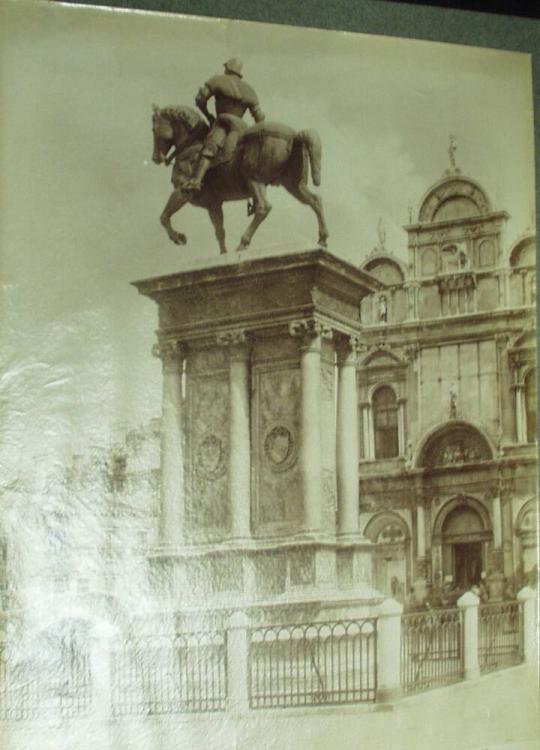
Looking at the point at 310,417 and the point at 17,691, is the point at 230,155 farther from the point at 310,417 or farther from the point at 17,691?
the point at 17,691

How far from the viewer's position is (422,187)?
4.44 metres

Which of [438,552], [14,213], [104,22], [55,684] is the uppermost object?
[104,22]

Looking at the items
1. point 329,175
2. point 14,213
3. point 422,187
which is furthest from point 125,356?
point 422,187

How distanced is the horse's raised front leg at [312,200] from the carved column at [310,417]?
305 mm

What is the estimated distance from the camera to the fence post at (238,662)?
158 inches

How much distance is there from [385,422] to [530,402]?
0.54 metres

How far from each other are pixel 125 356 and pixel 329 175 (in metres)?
0.96

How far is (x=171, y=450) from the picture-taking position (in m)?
4.11

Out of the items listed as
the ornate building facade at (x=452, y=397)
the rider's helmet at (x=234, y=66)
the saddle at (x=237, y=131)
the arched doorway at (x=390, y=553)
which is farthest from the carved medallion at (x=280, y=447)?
the rider's helmet at (x=234, y=66)

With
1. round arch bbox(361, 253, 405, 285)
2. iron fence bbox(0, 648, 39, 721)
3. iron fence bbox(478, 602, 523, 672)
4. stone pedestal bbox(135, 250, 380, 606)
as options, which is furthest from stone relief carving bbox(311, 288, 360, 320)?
iron fence bbox(0, 648, 39, 721)

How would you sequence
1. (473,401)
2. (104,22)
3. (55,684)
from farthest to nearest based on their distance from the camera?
(473,401)
(104,22)
(55,684)

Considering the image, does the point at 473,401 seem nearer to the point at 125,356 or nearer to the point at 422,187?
the point at 422,187

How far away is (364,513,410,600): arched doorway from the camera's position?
13.9 ft

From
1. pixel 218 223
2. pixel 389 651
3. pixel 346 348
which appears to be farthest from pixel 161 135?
pixel 389 651
